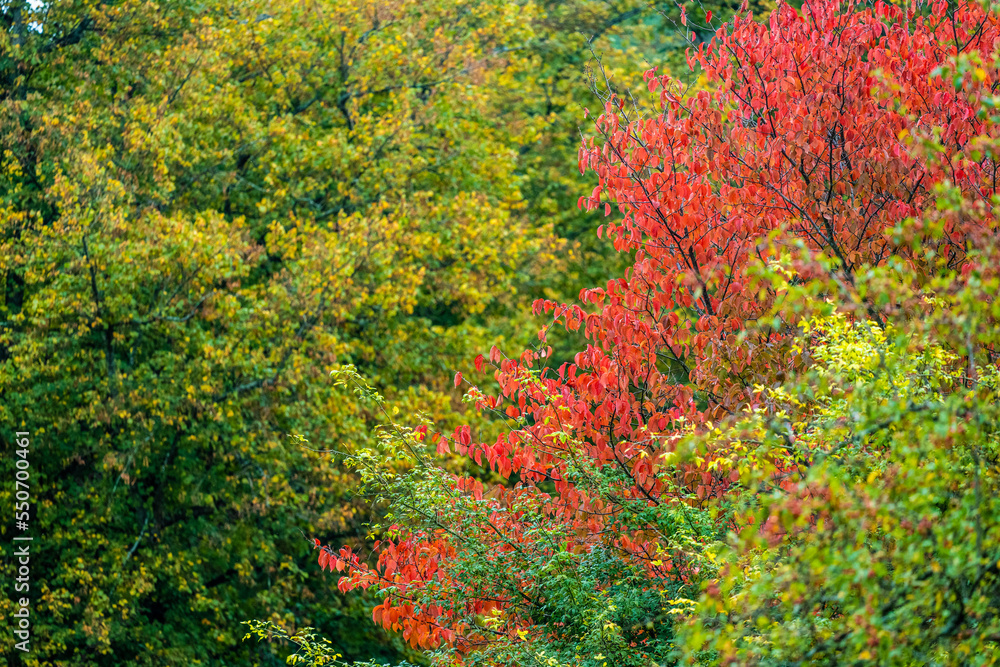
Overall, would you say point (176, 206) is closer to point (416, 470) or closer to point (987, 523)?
point (416, 470)

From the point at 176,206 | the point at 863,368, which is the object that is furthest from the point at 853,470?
the point at 176,206

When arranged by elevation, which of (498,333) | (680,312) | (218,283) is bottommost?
(498,333)

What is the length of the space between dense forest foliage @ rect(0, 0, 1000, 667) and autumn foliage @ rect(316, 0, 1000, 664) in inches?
1.5

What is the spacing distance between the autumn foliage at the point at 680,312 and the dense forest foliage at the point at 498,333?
4cm

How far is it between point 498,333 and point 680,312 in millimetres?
10819

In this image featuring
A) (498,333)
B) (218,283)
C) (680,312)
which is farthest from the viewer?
(498,333)

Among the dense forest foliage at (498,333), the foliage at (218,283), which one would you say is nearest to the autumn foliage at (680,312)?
the dense forest foliage at (498,333)

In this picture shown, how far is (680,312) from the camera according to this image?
7.71 meters

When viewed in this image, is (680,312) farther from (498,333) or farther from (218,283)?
(498,333)

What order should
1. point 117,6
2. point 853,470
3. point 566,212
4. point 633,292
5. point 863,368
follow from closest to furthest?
1. point 853,470
2. point 863,368
3. point 633,292
4. point 117,6
5. point 566,212

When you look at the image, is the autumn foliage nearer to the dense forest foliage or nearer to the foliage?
the dense forest foliage

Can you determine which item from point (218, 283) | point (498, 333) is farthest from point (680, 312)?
point (498, 333)

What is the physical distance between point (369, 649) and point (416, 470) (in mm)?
9072

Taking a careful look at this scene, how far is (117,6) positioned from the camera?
45.3 ft
